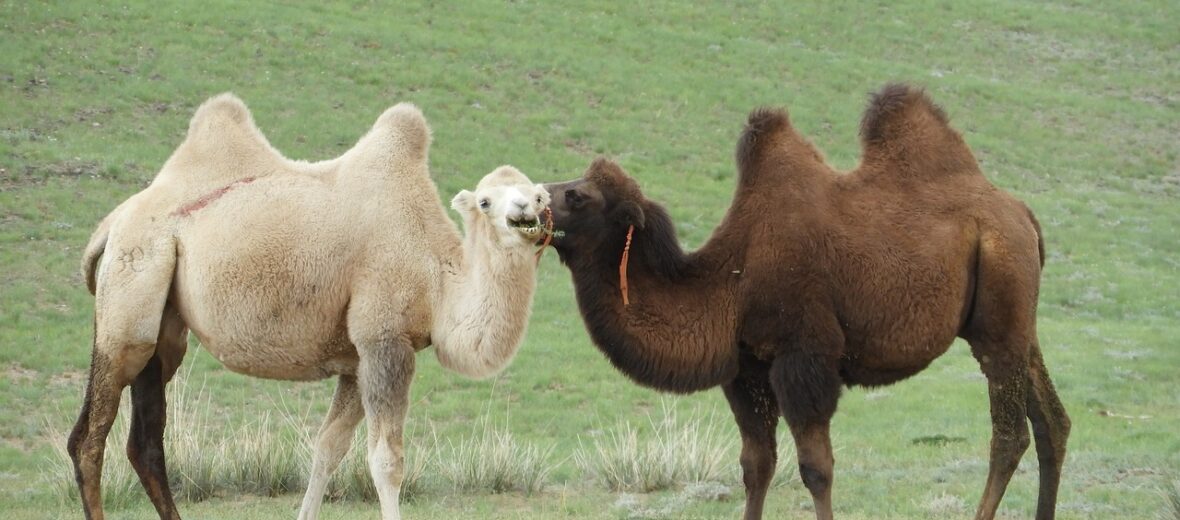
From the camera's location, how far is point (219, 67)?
29969mm

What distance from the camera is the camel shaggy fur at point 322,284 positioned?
788 cm

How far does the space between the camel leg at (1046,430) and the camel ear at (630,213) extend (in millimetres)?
2742

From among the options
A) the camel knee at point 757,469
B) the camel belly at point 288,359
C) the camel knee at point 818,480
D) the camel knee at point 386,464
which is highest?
the camel belly at point 288,359

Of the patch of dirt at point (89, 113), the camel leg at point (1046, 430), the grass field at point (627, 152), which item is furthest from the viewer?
the patch of dirt at point (89, 113)

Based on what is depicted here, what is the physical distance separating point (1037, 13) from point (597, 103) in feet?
68.0

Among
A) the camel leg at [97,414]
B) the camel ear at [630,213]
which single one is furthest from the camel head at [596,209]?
the camel leg at [97,414]

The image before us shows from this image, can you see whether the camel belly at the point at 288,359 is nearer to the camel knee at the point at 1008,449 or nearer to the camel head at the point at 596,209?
the camel head at the point at 596,209

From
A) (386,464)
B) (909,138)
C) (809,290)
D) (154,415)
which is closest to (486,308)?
(386,464)

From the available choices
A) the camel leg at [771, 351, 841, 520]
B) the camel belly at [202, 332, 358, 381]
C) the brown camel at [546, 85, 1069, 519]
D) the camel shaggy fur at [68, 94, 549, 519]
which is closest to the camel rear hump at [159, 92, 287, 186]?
the camel shaggy fur at [68, 94, 549, 519]

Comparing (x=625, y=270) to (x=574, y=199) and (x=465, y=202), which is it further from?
(x=465, y=202)

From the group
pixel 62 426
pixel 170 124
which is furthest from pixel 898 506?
pixel 170 124

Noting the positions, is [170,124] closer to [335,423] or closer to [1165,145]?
[335,423]

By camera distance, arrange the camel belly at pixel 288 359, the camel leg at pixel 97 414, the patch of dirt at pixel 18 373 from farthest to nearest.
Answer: the patch of dirt at pixel 18 373, the camel leg at pixel 97 414, the camel belly at pixel 288 359

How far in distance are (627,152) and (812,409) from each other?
875 inches
